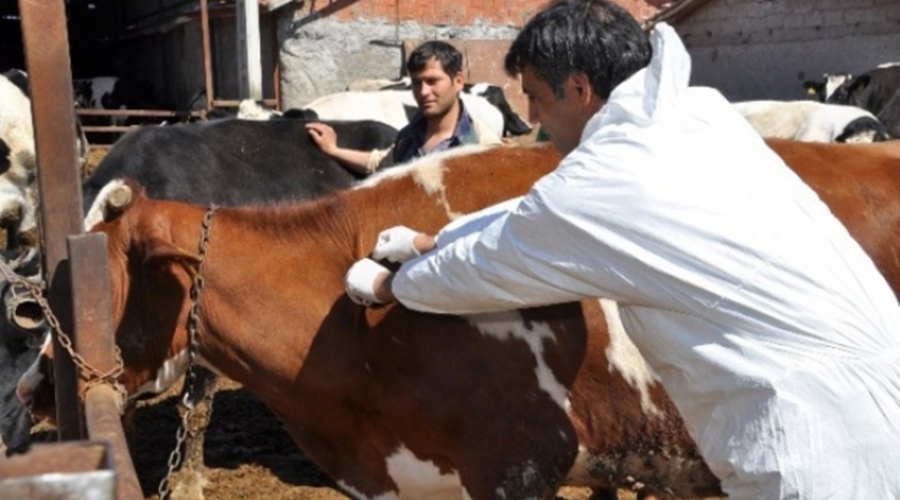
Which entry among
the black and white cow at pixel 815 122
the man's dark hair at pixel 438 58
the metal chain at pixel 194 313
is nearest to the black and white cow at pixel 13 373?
the metal chain at pixel 194 313

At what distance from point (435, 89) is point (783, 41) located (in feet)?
41.9

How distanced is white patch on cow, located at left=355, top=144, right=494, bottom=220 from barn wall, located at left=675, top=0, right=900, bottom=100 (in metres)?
12.9

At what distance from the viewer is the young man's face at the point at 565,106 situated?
2.56 meters

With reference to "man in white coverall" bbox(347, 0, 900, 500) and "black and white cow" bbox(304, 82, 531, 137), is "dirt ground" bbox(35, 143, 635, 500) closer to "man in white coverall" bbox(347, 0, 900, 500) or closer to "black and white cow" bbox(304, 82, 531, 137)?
"man in white coverall" bbox(347, 0, 900, 500)

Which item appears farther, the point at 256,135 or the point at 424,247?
the point at 256,135

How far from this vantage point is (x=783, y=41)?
16797mm

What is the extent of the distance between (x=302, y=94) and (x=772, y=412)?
15297 mm

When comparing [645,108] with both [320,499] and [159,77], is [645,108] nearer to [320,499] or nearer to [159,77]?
[320,499]

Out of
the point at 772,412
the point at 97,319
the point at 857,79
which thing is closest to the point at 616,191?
the point at 772,412

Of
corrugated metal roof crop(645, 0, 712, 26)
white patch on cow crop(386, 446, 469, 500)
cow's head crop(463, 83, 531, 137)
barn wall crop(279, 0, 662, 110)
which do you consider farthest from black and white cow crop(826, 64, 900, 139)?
white patch on cow crop(386, 446, 469, 500)

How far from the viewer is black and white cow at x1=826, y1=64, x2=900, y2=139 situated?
11.8 m

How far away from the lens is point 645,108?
227 centimetres

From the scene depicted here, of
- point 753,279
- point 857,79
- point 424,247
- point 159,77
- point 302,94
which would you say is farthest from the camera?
point 159,77

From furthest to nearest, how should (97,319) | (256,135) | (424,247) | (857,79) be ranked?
(857,79) < (256,135) < (424,247) < (97,319)
